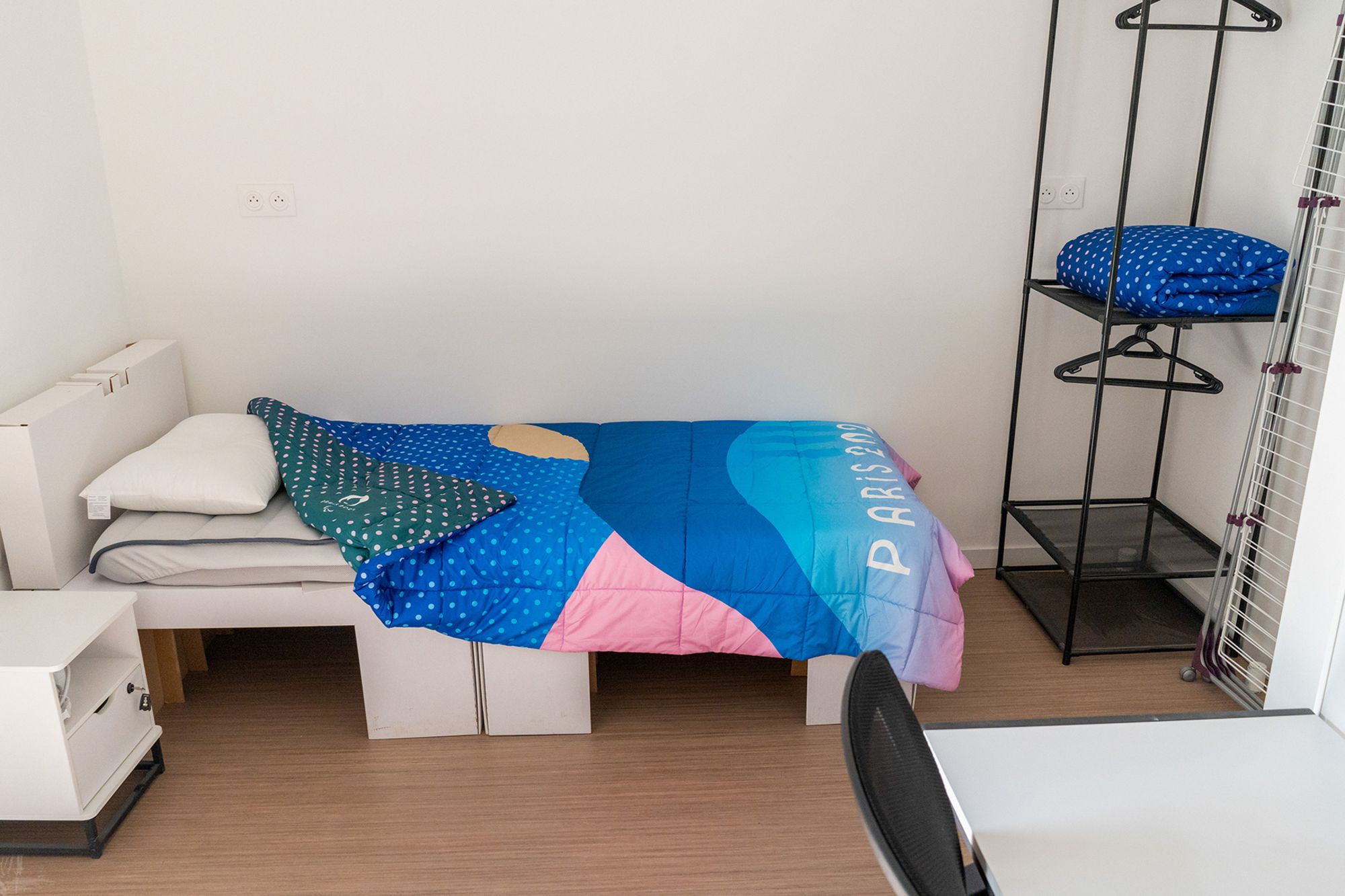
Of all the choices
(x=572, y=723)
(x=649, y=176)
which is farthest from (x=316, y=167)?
(x=572, y=723)

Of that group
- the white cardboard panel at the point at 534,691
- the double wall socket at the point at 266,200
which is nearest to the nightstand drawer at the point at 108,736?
the white cardboard panel at the point at 534,691

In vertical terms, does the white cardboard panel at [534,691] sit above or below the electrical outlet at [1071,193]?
below

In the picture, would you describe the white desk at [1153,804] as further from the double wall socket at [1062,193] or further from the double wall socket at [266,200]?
the double wall socket at [266,200]

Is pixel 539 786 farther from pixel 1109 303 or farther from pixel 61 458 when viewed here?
pixel 1109 303

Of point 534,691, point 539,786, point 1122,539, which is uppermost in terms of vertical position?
point 1122,539

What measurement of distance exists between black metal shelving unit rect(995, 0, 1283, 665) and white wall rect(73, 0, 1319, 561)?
10 centimetres

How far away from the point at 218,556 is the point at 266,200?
1169 mm

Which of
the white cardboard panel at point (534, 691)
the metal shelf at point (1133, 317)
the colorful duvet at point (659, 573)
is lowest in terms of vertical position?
the white cardboard panel at point (534, 691)

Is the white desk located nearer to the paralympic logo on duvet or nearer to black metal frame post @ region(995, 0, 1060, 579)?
the paralympic logo on duvet

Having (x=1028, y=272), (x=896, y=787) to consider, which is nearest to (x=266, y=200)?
(x=1028, y=272)

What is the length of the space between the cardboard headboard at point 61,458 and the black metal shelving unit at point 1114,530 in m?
2.54

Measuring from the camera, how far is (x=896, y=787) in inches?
42.8

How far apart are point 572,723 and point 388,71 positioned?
1.89 meters

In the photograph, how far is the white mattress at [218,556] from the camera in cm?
247
